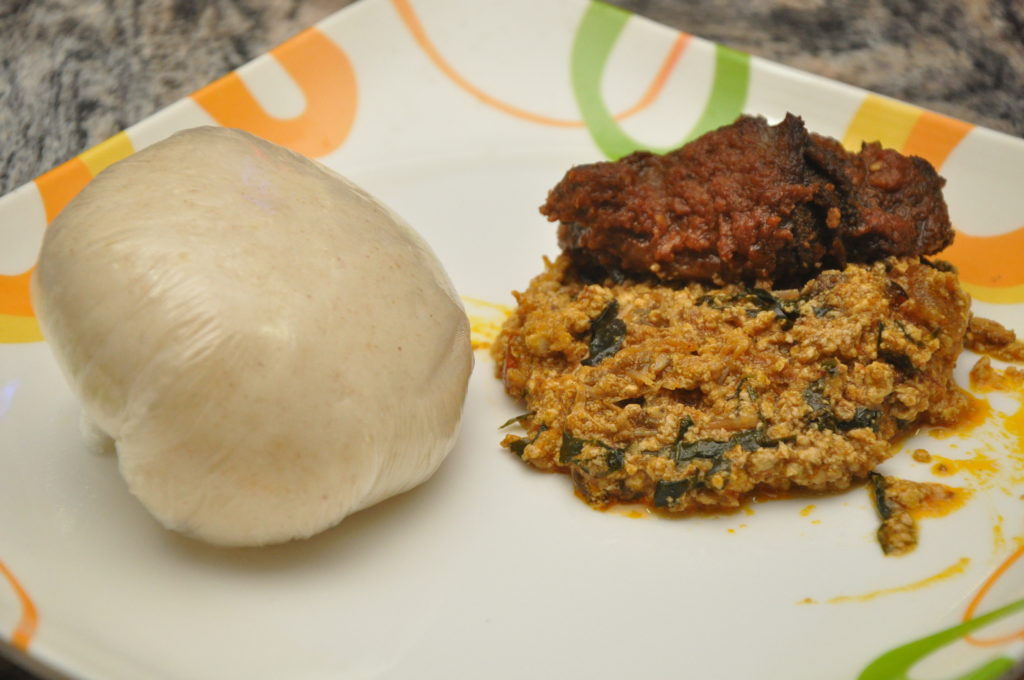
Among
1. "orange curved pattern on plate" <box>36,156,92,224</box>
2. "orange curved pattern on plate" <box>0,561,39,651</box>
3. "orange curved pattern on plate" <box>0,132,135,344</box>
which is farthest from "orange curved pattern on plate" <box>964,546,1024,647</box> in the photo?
"orange curved pattern on plate" <box>36,156,92,224</box>

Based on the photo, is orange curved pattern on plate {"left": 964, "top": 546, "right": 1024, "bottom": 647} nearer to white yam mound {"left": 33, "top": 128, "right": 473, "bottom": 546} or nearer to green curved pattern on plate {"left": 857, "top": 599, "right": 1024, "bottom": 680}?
green curved pattern on plate {"left": 857, "top": 599, "right": 1024, "bottom": 680}

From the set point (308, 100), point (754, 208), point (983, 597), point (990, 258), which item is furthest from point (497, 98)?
point (983, 597)

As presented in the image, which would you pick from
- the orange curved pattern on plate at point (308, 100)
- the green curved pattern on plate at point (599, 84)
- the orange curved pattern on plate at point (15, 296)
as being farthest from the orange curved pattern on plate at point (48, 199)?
the green curved pattern on plate at point (599, 84)

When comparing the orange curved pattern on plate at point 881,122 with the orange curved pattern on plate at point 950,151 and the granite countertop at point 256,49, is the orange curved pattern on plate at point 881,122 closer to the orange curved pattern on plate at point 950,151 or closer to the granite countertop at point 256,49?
the orange curved pattern on plate at point 950,151

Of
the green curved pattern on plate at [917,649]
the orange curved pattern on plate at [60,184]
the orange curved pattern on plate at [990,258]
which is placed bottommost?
the green curved pattern on plate at [917,649]

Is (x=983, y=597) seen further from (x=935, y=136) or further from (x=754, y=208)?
(x=935, y=136)

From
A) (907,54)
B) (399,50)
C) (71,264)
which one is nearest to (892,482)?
(71,264)

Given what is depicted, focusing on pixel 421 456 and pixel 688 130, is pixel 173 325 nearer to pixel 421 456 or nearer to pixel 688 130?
pixel 421 456
